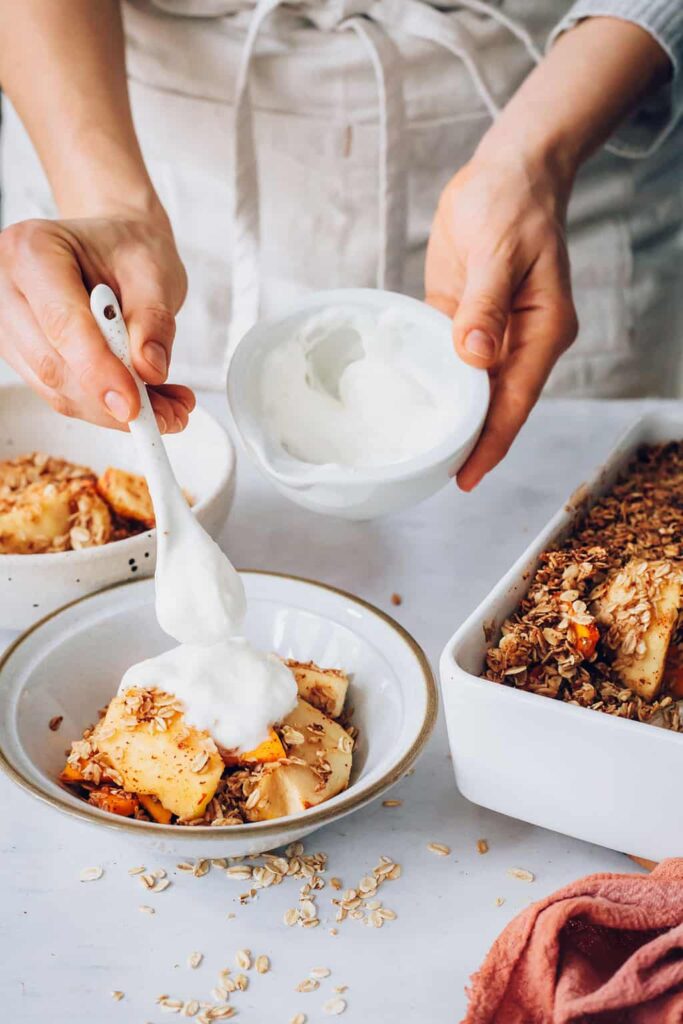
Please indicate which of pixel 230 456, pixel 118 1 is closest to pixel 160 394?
pixel 230 456

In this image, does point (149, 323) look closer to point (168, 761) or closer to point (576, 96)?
point (168, 761)

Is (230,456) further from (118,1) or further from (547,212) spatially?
(118,1)

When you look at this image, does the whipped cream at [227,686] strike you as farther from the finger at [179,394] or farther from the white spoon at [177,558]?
the finger at [179,394]

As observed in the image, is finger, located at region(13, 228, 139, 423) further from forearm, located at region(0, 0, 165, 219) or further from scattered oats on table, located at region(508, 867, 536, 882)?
scattered oats on table, located at region(508, 867, 536, 882)

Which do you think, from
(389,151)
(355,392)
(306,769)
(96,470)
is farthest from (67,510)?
(389,151)

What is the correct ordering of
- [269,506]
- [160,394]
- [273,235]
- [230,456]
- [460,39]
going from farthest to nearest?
1. [273,235]
2. [460,39]
3. [269,506]
4. [230,456]
5. [160,394]

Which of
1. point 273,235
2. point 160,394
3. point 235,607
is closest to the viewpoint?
point 235,607

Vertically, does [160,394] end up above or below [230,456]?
above
